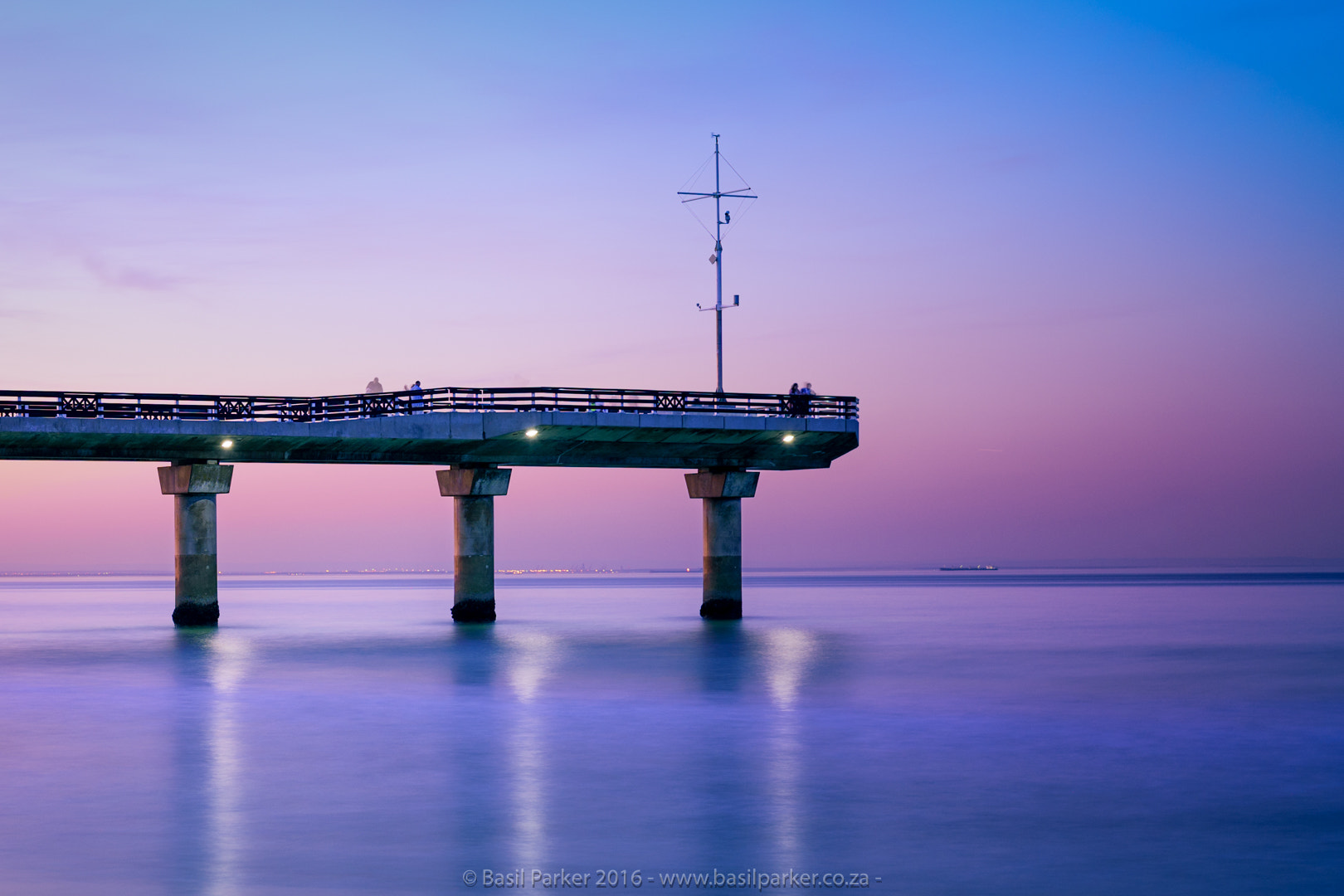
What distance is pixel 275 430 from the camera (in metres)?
46.4

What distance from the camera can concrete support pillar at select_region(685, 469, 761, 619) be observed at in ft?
185

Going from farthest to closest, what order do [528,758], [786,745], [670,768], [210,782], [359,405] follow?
[359,405] < [786,745] < [528,758] < [670,768] < [210,782]

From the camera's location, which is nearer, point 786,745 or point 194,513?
point 786,745

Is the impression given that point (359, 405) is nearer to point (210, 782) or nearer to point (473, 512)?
point (473, 512)

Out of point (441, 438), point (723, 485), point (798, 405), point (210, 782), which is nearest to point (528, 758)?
point (210, 782)

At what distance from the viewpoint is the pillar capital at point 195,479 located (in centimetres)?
5031

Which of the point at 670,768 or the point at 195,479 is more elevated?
the point at 195,479

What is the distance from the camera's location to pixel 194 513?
167ft

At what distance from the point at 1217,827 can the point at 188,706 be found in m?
20.6

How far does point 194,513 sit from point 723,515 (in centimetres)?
1959

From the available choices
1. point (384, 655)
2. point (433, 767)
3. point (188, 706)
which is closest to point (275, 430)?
point (384, 655)

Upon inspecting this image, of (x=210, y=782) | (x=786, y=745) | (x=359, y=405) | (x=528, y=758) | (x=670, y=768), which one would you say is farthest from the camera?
(x=359, y=405)

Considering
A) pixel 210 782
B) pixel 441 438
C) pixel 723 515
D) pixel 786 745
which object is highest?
pixel 441 438

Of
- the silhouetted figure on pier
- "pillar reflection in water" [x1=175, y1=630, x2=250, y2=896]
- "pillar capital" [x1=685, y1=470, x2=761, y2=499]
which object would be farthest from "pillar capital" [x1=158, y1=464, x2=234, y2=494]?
the silhouetted figure on pier
